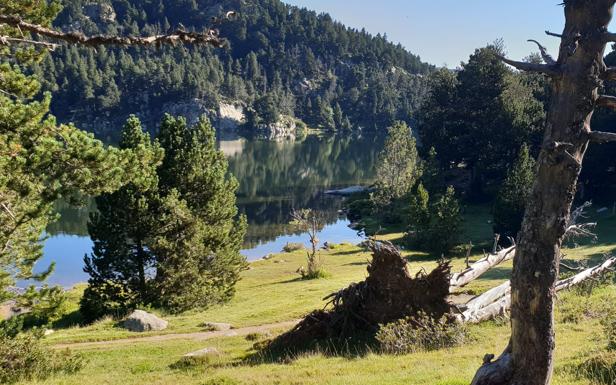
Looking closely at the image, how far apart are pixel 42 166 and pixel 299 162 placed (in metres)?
125

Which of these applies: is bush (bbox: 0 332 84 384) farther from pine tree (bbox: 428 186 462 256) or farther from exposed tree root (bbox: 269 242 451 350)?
pine tree (bbox: 428 186 462 256)

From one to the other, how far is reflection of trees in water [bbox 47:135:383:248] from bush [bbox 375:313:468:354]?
1940 centimetres

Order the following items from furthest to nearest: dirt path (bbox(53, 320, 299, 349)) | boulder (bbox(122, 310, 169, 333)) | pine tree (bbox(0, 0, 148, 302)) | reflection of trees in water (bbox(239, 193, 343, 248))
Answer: reflection of trees in water (bbox(239, 193, 343, 248))
boulder (bbox(122, 310, 169, 333))
dirt path (bbox(53, 320, 299, 349))
pine tree (bbox(0, 0, 148, 302))

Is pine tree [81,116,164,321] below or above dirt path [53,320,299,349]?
above

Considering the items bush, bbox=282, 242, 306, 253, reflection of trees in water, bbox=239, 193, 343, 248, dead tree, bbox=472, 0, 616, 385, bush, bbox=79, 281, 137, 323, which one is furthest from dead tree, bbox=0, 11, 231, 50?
reflection of trees in water, bbox=239, 193, 343, 248

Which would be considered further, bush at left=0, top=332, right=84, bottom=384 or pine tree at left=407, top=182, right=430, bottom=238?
pine tree at left=407, top=182, right=430, bottom=238

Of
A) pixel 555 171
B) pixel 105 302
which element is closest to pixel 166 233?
pixel 105 302

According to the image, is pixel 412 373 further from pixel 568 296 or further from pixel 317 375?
pixel 568 296

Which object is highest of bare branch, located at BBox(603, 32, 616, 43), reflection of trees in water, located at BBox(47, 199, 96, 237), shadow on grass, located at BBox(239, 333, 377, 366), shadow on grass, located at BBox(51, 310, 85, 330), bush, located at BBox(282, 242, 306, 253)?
bare branch, located at BBox(603, 32, 616, 43)

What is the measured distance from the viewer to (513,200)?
151 feet

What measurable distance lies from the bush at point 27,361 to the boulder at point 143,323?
7.58 meters

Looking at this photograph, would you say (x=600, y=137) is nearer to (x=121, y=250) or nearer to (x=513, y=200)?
(x=121, y=250)

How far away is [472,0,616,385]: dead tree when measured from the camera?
6199 mm

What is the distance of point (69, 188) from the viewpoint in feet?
45.6
